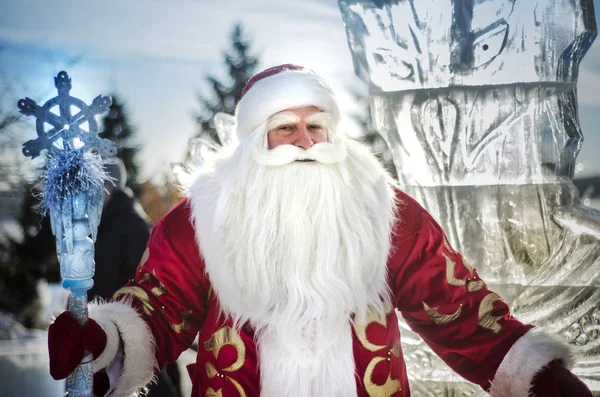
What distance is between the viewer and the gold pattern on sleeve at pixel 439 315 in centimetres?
184

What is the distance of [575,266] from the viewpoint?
108 inches

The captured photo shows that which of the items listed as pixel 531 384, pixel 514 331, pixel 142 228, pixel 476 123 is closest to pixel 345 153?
pixel 514 331

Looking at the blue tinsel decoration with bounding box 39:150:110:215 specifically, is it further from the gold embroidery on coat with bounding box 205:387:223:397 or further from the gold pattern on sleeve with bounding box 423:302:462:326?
the gold pattern on sleeve with bounding box 423:302:462:326

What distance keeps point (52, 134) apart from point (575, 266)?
7.20 ft

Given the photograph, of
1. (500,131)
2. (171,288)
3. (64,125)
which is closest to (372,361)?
(171,288)

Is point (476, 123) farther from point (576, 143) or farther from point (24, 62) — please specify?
point (24, 62)

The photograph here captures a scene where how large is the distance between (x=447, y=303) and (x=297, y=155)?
2.01 feet

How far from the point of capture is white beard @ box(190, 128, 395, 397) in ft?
5.69

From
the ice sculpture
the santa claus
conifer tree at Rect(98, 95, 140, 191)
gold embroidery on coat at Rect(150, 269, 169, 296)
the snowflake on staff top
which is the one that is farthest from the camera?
conifer tree at Rect(98, 95, 140, 191)

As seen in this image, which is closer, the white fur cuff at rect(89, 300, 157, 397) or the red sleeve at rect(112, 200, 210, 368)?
the white fur cuff at rect(89, 300, 157, 397)

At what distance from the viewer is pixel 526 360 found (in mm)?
1674

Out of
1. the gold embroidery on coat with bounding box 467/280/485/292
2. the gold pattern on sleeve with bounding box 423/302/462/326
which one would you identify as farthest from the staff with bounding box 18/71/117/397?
the gold embroidery on coat with bounding box 467/280/485/292

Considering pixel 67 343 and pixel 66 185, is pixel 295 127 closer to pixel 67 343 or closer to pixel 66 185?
pixel 66 185

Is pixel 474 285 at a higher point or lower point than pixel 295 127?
lower
